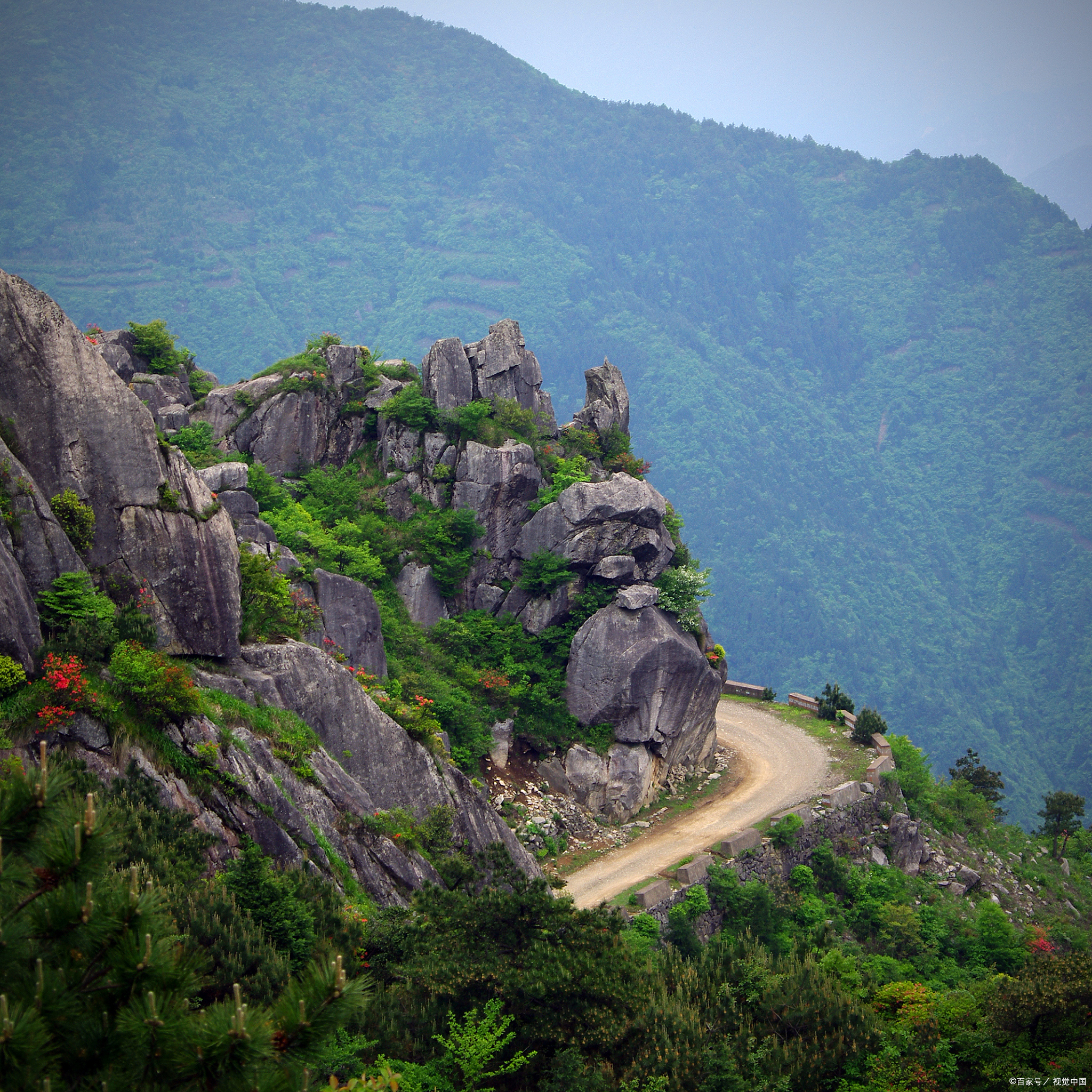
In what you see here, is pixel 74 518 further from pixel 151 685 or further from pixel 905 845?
pixel 905 845

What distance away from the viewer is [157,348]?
29.4 metres

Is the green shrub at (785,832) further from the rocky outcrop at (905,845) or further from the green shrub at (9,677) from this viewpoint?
the green shrub at (9,677)

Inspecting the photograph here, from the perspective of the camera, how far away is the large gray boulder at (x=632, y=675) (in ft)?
83.1

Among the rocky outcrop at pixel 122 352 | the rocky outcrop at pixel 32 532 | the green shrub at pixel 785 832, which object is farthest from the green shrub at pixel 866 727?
the rocky outcrop at pixel 122 352

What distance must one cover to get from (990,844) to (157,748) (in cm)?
3031

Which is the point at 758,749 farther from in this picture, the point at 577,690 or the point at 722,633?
the point at 722,633

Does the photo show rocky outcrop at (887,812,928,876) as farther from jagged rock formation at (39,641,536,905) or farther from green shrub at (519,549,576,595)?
jagged rock formation at (39,641,536,905)

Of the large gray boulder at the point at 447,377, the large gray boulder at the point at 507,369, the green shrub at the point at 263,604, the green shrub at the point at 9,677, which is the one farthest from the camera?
the large gray boulder at the point at 507,369

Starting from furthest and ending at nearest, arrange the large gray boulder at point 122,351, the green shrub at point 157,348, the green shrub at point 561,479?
the green shrub at point 157,348 < the large gray boulder at point 122,351 < the green shrub at point 561,479

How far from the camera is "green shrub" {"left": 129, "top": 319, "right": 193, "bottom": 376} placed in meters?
29.0

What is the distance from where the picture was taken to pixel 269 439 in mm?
28062

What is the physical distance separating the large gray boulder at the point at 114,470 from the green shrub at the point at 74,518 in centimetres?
22

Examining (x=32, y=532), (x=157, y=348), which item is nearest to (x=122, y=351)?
(x=157, y=348)

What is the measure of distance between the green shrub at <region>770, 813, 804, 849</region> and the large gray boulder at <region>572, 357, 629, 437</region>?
14.2 metres
